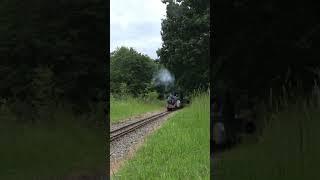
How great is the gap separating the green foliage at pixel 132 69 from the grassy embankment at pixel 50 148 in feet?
137

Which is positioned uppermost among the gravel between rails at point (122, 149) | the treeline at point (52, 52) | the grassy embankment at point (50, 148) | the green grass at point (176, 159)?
the treeline at point (52, 52)

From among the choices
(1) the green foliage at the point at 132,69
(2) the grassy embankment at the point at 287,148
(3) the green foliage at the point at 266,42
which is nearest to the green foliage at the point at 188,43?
(3) the green foliage at the point at 266,42

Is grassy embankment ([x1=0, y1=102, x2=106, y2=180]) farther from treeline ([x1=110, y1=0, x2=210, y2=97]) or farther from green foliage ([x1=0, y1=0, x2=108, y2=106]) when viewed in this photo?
treeline ([x1=110, y1=0, x2=210, y2=97])

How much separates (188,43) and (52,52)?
1231 centimetres

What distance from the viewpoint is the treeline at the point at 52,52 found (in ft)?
24.2

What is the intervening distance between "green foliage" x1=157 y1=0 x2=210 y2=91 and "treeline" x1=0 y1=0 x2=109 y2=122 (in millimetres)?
4505

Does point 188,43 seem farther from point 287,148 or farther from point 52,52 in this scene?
point 287,148

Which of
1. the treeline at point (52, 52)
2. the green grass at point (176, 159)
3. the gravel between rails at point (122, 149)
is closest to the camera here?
the green grass at point (176, 159)

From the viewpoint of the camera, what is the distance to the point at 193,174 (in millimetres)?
6660

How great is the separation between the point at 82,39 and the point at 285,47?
3.97 metres

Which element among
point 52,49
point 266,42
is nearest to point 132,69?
point 52,49

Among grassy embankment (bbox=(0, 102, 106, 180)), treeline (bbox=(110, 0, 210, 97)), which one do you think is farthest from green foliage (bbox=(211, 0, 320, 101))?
treeline (bbox=(110, 0, 210, 97))

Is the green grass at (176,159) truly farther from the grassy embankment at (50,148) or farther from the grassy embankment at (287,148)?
the grassy embankment at (287,148)

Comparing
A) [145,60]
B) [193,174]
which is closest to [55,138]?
[193,174]
